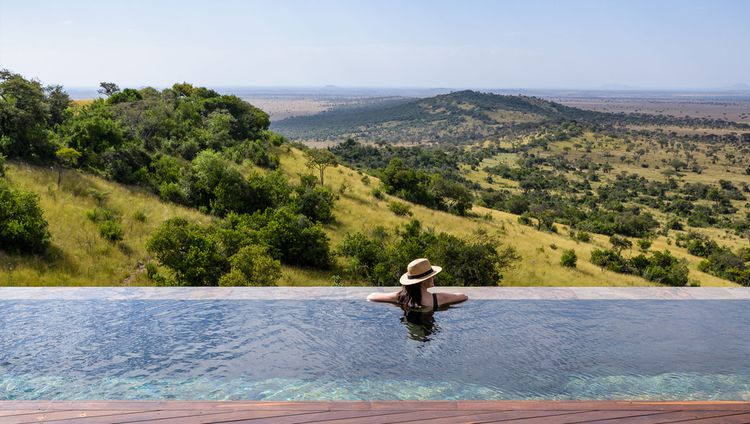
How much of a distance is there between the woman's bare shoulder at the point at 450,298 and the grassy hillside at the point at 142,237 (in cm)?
1276

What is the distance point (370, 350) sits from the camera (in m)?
7.07

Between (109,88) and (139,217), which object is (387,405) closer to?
(139,217)

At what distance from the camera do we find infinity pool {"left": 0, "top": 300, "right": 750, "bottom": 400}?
19.7 ft

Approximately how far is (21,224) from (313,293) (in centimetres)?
1327

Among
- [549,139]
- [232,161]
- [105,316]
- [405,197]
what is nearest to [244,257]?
[105,316]

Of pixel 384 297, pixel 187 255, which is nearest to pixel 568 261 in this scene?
pixel 187 255

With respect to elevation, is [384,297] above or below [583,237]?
above

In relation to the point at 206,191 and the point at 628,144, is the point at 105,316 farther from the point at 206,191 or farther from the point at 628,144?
the point at 628,144

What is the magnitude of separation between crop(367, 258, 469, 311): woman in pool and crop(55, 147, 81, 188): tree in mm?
23311

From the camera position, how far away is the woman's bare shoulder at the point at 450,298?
27.4 ft

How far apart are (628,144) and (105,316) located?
14195 cm

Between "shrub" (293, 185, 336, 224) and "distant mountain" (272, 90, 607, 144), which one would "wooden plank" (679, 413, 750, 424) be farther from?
"distant mountain" (272, 90, 607, 144)

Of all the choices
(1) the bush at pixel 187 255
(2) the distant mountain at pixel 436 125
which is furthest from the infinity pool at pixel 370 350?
(2) the distant mountain at pixel 436 125

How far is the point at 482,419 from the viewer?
16.3ft
